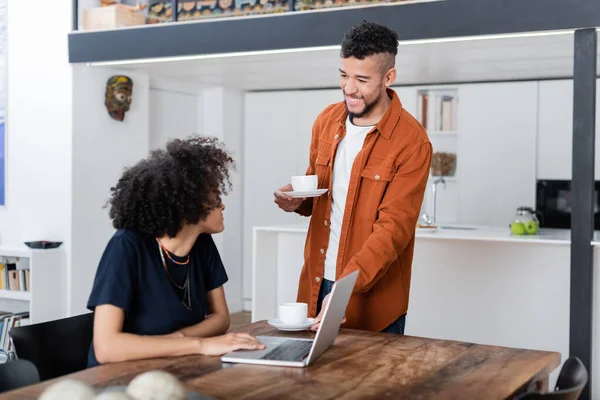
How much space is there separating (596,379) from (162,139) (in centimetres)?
395

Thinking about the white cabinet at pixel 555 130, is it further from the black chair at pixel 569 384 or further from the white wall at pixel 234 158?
the black chair at pixel 569 384

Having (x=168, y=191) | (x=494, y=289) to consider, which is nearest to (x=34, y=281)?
(x=494, y=289)

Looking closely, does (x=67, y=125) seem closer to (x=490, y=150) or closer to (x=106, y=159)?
(x=106, y=159)

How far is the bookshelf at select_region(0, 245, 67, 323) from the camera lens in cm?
540

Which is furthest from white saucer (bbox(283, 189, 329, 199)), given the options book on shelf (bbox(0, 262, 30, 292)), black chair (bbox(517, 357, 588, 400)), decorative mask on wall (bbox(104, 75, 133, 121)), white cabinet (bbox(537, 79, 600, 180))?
white cabinet (bbox(537, 79, 600, 180))

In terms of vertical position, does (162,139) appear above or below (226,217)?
above

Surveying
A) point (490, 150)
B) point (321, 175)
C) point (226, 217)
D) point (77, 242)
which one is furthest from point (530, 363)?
point (226, 217)

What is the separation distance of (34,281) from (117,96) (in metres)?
1.44

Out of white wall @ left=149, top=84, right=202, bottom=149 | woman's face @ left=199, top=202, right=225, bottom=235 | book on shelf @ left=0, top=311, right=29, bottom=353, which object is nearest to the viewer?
woman's face @ left=199, top=202, right=225, bottom=235

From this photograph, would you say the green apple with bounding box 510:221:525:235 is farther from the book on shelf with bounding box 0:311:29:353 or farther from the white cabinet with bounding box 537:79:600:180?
the book on shelf with bounding box 0:311:29:353

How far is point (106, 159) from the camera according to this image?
5914mm

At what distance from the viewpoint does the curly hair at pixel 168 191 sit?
83.0 inches

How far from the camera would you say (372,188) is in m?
2.68

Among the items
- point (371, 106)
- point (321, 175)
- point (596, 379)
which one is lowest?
point (596, 379)
